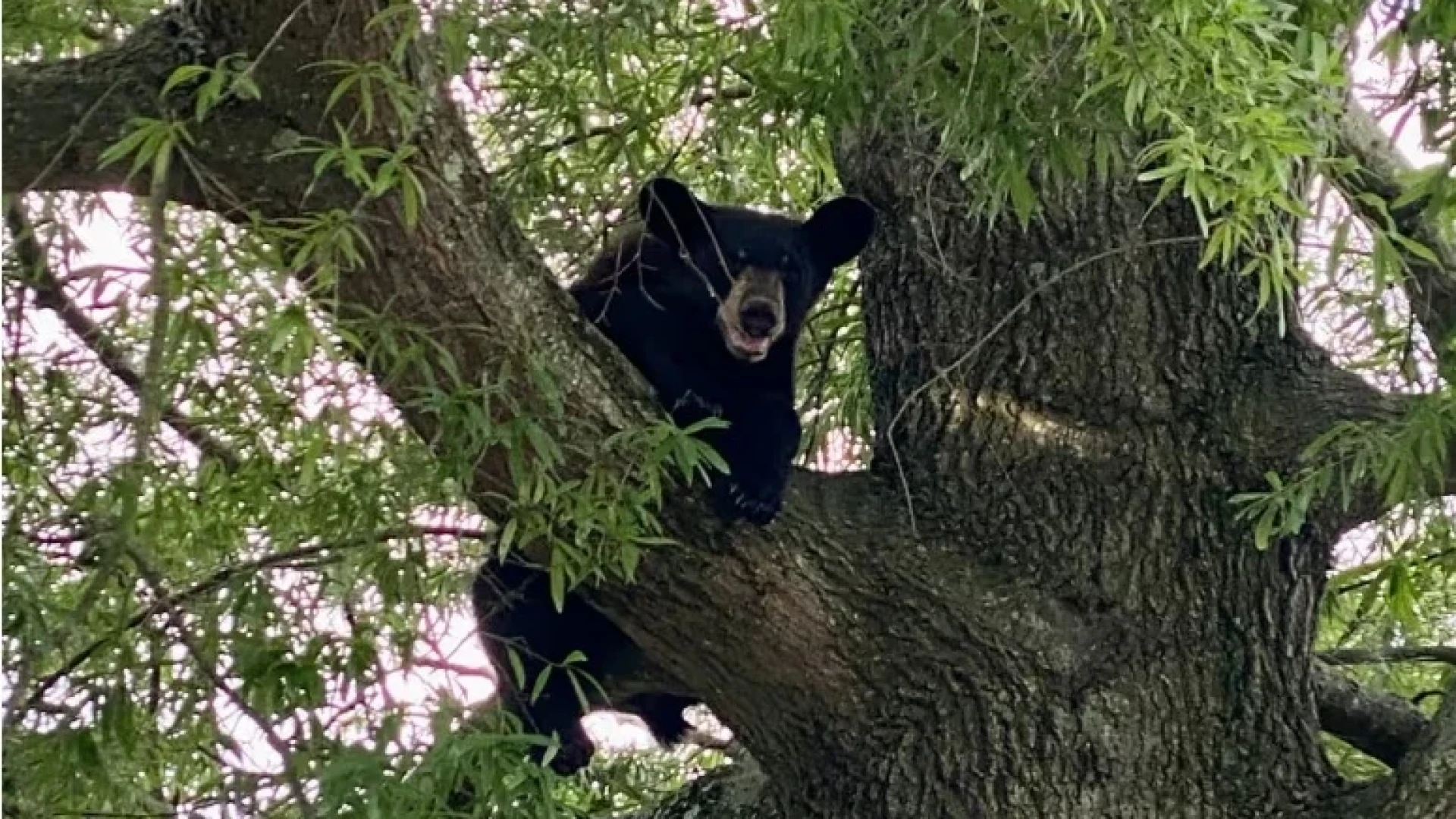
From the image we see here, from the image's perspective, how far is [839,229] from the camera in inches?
175

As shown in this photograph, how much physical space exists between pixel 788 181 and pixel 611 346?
1413 mm

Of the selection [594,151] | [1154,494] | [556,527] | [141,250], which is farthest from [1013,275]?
[141,250]

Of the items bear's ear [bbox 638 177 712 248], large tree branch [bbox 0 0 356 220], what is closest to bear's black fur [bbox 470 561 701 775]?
bear's ear [bbox 638 177 712 248]

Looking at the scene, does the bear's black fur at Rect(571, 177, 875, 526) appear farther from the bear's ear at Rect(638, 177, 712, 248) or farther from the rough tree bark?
the rough tree bark

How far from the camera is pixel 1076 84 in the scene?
120 inches

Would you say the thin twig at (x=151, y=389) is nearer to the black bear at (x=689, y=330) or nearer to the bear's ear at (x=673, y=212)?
the bear's ear at (x=673, y=212)

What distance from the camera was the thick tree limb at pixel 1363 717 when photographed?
14.3 ft

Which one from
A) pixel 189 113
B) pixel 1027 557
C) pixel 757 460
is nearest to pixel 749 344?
pixel 757 460

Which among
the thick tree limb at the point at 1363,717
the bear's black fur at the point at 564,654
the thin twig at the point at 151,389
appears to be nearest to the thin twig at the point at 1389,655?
the thick tree limb at the point at 1363,717

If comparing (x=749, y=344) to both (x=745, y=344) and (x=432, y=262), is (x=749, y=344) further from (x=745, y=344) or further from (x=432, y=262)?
(x=432, y=262)

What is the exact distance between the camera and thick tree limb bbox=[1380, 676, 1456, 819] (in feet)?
11.6

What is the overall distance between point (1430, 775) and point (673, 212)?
1.88m

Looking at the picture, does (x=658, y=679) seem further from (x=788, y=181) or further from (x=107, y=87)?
(x=107, y=87)

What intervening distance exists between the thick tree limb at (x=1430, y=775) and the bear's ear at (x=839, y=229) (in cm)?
153
